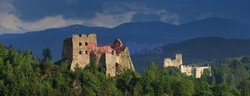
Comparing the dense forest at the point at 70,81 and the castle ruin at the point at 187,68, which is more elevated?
the castle ruin at the point at 187,68

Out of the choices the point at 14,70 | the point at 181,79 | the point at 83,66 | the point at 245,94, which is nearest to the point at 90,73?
the point at 83,66

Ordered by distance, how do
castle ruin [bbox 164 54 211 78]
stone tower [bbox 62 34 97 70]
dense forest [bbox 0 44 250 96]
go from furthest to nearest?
castle ruin [bbox 164 54 211 78], stone tower [bbox 62 34 97 70], dense forest [bbox 0 44 250 96]

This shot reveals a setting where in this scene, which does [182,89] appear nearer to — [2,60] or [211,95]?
[211,95]

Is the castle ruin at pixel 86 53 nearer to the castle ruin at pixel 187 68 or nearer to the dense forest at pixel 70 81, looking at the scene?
the dense forest at pixel 70 81

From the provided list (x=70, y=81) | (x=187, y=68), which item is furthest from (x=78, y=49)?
(x=187, y=68)

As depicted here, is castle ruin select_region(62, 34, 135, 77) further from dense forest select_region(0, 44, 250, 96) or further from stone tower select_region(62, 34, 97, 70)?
dense forest select_region(0, 44, 250, 96)

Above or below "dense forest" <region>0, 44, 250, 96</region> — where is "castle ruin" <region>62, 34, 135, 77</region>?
above

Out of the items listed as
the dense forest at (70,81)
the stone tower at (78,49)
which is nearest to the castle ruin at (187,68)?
the dense forest at (70,81)

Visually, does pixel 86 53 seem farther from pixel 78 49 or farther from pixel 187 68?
pixel 187 68

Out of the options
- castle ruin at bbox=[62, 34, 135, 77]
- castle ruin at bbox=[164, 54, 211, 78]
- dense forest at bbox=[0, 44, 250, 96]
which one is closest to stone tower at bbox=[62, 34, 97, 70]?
castle ruin at bbox=[62, 34, 135, 77]

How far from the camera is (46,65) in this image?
88.6 meters

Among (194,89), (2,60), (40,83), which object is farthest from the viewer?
(194,89)

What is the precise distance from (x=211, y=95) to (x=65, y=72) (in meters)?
19.6

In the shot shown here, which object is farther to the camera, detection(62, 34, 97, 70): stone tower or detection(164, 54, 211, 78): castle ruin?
detection(164, 54, 211, 78): castle ruin
